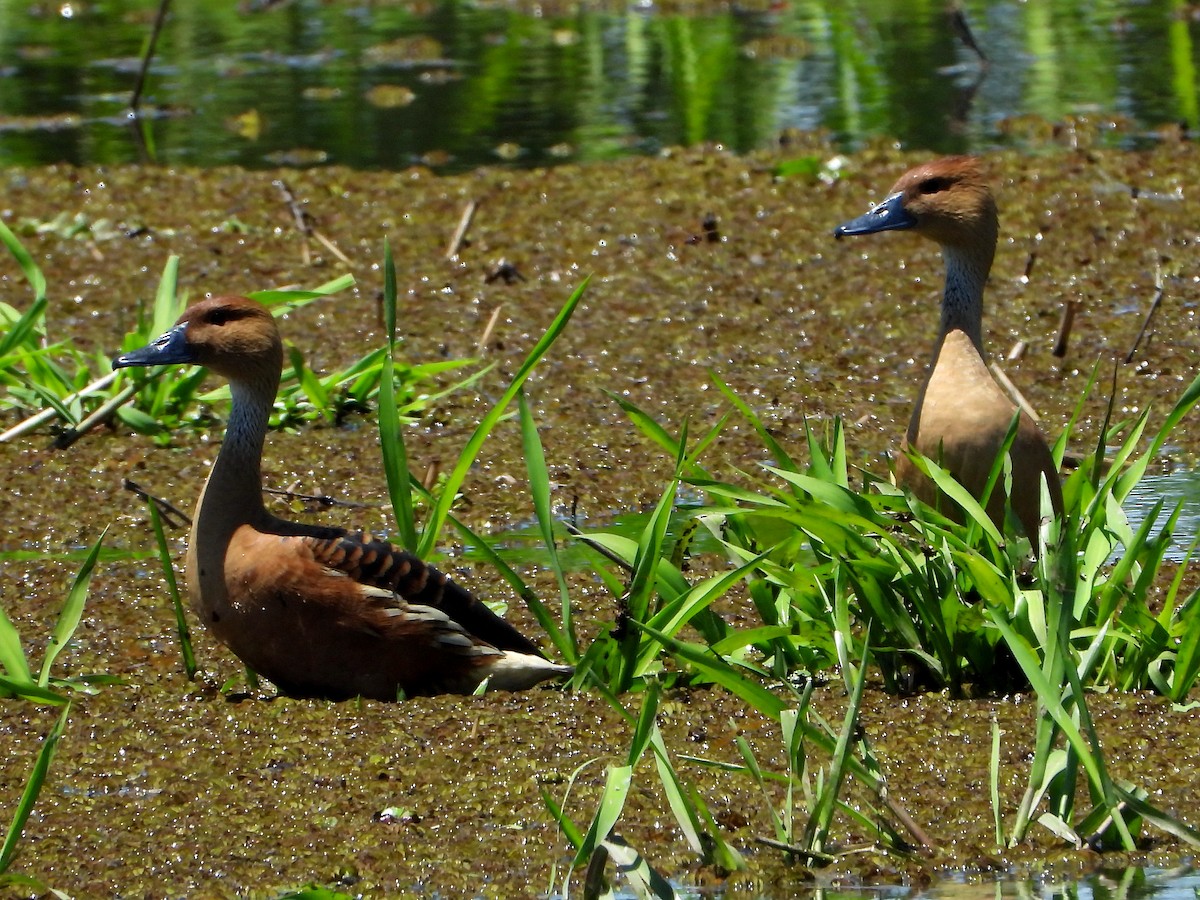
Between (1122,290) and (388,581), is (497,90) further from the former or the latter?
(388,581)

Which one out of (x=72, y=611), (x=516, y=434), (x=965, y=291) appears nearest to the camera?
(x=72, y=611)

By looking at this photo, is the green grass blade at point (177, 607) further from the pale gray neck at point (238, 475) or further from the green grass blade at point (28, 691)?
the green grass blade at point (28, 691)

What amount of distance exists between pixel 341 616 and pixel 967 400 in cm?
168

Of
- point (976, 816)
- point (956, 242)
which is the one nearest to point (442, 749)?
point (976, 816)

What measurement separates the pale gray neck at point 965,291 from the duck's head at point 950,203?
4 cm

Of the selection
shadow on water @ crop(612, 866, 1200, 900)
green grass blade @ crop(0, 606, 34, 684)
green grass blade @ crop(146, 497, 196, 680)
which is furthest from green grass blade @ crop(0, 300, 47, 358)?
shadow on water @ crop(612, 866, 1200, 900)

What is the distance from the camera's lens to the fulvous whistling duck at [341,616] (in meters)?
4.45

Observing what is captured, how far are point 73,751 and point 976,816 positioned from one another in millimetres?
1934

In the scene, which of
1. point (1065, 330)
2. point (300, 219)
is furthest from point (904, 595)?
point (300, 219)

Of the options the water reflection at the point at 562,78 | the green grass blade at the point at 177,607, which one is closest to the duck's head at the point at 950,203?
the green grass blade at the point at 177,607

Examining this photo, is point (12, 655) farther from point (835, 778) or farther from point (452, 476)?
point (835, 778)

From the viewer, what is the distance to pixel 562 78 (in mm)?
15078

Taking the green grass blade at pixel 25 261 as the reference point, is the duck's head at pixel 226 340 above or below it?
above

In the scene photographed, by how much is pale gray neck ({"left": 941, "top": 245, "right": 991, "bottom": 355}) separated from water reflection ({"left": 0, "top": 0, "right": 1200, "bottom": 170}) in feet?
18.8
